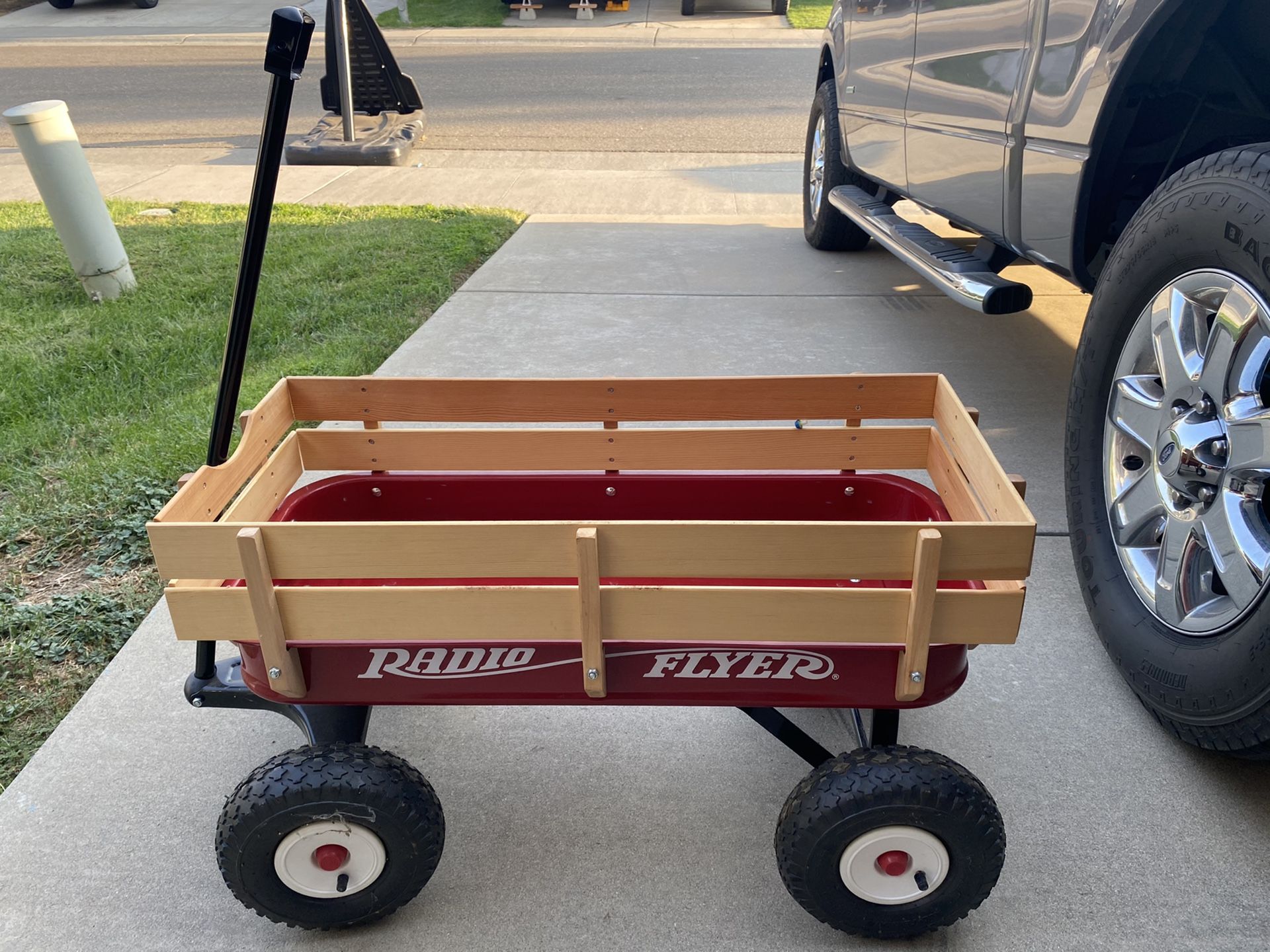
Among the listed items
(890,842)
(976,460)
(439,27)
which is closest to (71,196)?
(976,460)

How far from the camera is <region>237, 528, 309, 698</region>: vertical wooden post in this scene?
5.65 ft

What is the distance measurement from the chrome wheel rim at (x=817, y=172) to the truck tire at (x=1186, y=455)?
11.8ft

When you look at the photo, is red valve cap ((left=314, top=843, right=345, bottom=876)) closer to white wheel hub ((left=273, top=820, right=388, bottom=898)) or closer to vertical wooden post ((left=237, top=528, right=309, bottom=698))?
A: white wheel hub ((left=273, top=820, right=388, bottom=898))

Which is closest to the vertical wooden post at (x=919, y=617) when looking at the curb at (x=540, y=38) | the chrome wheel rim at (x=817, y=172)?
the chrome wheel rim at (x=817, y=172)

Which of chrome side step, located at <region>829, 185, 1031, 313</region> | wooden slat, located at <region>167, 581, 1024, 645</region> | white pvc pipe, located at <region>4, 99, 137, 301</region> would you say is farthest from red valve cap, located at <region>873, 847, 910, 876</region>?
white pvc pipe, located at <region>4, 99, 137, 301</region>

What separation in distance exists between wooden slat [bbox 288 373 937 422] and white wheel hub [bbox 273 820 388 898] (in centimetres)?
98

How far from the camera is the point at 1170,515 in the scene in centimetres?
226

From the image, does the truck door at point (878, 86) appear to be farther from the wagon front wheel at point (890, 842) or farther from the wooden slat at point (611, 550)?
the wagon front wheel at point (890, 842)

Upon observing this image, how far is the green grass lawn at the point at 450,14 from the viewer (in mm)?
18562

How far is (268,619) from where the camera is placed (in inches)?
70.1

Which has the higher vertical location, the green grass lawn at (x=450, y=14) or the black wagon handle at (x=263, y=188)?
the black wagon handle at (x=263, y=188)

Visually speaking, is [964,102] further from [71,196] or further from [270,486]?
[71,196]

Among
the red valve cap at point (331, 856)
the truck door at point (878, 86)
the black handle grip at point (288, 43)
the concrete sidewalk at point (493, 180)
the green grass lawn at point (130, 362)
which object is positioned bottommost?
the concrete sidewalk at point (493, 180)

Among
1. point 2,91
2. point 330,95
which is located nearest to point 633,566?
point 330,95
